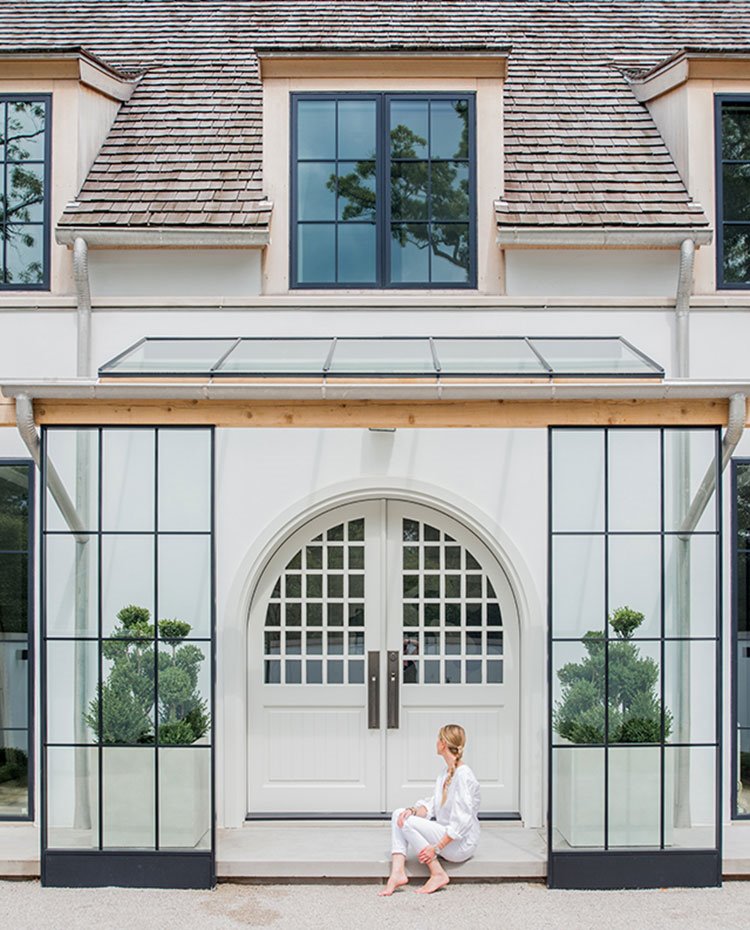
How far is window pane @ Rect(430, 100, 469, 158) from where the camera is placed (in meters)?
9.16

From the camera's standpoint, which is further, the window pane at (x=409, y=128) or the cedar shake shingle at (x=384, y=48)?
the window pane at (x=409, y=128)

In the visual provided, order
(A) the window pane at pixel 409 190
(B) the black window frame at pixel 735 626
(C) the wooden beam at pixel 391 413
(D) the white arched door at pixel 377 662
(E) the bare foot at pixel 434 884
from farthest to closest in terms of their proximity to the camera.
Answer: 1. (A) the window pane at pixel 409 190
2. (D) the white arched door at pixel 377 662
3. (B) the black window frame at pixel 735 626
4. (E) the bare foot at pixel 434 884
5. (C) the wooden beam at pixel 391 413

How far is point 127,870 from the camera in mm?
7406

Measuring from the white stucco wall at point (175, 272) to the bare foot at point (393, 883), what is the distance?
4749mm

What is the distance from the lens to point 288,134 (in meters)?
9.16

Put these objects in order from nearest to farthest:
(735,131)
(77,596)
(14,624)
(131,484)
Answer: (131,484) < (77,596) < (14,624) < (735,131)

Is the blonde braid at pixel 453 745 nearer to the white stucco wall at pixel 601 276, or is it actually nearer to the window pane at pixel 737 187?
the white stucco wall at pixel 601 276

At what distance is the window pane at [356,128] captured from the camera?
30.1 ft

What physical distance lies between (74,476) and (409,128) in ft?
13.8

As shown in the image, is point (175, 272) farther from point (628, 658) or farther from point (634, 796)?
point (634, 796)

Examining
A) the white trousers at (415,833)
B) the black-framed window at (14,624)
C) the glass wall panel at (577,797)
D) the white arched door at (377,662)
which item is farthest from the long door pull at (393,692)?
the black-framed window at (14,624)

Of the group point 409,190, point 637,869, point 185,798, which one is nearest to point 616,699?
point 637,869

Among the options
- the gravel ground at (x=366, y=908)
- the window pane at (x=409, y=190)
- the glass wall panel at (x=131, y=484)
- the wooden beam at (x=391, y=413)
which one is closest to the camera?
the gravel ground at (x=366, y=908)

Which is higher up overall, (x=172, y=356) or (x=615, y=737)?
(x=172, y=356)
